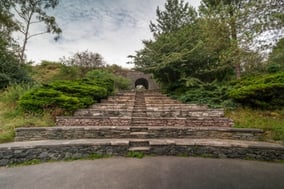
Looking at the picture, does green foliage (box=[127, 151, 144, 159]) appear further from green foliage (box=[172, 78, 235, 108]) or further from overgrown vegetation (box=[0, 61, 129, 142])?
green foliage (box=[172, 78, 235, 108])

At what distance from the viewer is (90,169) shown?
302 centimetres

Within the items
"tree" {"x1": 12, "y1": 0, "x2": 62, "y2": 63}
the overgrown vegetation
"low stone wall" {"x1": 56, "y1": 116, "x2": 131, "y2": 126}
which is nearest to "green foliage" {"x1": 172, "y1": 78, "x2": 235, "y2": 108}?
"low stone wall" {"x1": 56, "y1": 116, "x2": 131, "y2": 126}

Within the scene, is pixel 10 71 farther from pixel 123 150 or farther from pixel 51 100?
pixel 123 150

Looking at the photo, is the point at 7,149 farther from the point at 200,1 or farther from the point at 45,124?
the point at 200,1

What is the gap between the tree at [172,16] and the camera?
536 inches

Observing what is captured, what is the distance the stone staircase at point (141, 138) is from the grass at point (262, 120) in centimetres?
29

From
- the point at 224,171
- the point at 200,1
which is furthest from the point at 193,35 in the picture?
the point at 224,171

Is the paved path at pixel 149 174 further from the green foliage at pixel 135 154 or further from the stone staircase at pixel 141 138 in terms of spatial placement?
the stone staircase at pixel 141 138

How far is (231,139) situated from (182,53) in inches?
210

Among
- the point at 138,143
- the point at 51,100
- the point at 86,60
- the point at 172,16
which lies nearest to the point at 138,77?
the point at 86,60

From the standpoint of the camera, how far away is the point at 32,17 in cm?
1223

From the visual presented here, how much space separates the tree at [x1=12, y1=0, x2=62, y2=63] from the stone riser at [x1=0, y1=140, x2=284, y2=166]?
34.1ft

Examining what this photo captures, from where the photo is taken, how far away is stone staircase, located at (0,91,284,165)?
3.57 meters

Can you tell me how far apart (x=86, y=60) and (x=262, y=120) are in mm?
13662
